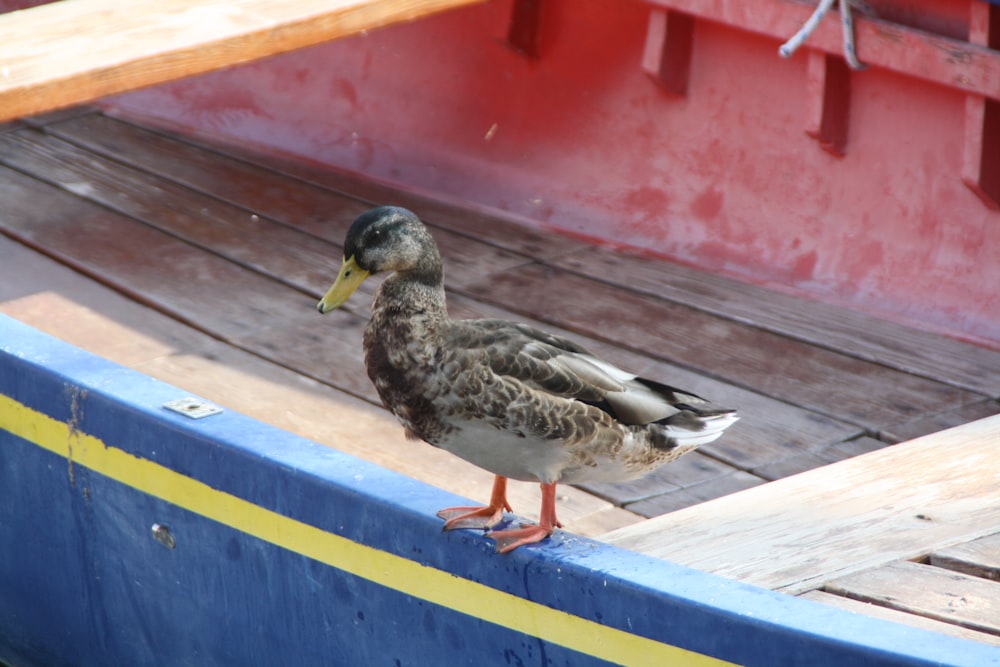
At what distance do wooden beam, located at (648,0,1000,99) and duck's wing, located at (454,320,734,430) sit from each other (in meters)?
1.43

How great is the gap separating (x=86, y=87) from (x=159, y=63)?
20 centimetres

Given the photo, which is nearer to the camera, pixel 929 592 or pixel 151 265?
pixel 929 592

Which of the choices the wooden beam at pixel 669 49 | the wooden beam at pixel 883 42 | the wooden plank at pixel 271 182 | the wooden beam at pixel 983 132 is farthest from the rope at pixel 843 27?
the wooden plank at pixel 271 182

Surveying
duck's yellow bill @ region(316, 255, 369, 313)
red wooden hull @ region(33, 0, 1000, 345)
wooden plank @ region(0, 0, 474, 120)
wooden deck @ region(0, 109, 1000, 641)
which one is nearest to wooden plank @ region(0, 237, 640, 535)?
wooden deck @ region(0, 109, 1000, 641)

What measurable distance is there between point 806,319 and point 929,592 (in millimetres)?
1632

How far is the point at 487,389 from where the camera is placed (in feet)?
6.10

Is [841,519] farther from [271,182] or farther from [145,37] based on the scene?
[271,182]

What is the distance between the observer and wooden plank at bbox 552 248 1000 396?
3205 mm

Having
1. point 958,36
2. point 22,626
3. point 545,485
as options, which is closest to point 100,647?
point 22,626

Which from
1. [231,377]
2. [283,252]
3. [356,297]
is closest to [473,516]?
[231,377]

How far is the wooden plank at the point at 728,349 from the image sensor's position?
308cm

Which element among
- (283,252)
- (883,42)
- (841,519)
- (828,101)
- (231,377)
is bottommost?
(231,377)

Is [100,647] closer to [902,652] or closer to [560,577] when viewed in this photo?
[560,577]

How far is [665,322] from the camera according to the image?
11.4ft
